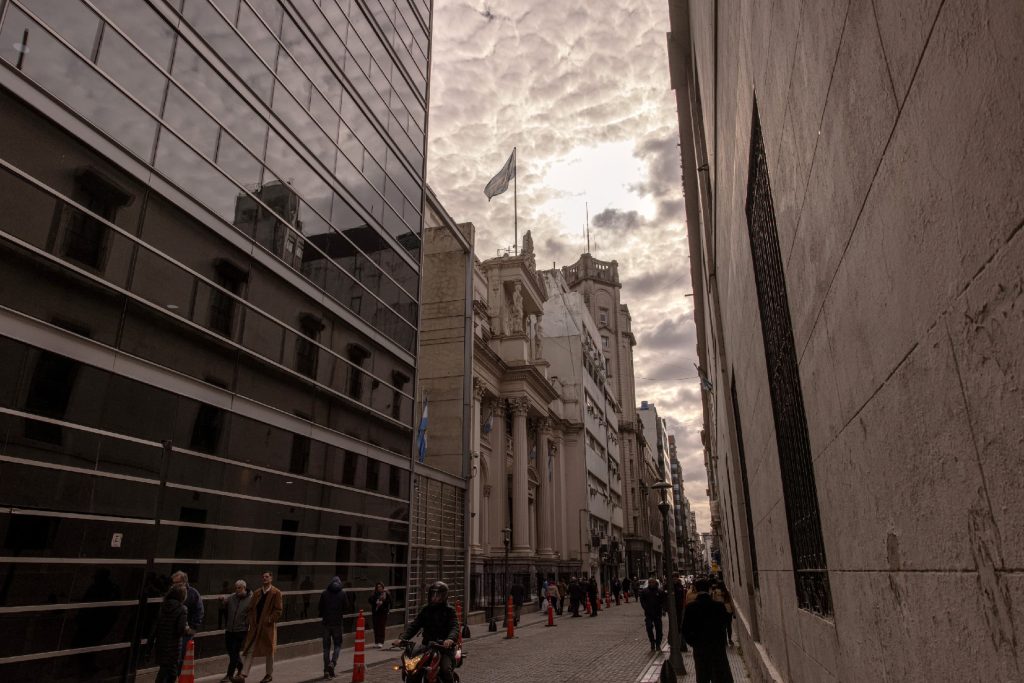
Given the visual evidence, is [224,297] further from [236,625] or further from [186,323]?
[236,625]

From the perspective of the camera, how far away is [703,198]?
15203 mm

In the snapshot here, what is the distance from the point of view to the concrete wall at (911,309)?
1.38 m

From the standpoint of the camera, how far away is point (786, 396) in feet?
16.7

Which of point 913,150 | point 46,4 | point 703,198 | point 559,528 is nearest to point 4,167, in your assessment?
point 46,4

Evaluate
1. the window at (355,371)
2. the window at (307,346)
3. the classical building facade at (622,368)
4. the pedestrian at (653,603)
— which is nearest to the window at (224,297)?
the window at (307,346)

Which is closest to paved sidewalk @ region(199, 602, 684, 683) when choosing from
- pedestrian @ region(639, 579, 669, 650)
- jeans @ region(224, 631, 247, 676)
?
pedestrian @ region(639, 579, 669, 650)

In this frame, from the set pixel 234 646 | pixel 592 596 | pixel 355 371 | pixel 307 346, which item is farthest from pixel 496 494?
pixel 234 646

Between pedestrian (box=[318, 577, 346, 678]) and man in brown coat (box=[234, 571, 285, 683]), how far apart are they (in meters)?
1.52

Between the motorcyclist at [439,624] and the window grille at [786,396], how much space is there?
4.46 metres

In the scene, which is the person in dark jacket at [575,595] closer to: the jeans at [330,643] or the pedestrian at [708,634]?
the jeans at [330,643]

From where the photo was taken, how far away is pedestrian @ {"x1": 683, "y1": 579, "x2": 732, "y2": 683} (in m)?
8.48

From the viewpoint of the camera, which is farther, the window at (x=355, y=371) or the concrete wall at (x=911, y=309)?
the window at (x=355, y=371)

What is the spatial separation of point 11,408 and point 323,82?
13.1 meters

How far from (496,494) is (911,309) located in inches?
1609
